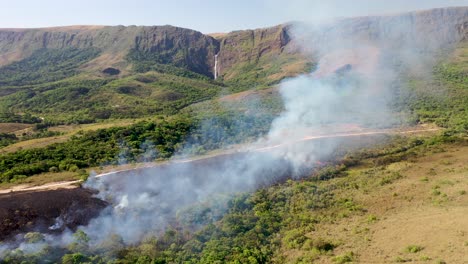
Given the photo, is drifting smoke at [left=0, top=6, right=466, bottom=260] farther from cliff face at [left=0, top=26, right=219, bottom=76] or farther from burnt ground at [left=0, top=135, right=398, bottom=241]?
cliff face at [left=0, top=26, right=219, bottom=76]

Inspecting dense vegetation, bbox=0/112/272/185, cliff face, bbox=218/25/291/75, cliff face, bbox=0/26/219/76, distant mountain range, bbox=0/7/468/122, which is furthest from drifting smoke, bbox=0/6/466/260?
cliff face, bbox=0/26/219/76

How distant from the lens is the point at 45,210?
1209 inches

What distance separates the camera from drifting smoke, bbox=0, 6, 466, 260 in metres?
33.6

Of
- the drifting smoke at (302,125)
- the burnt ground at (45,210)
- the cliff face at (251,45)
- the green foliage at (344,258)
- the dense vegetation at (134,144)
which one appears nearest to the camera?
the green foliage at (344,258)

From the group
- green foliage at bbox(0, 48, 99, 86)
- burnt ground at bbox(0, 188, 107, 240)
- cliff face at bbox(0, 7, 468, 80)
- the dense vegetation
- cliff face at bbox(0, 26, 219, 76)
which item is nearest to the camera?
burnt ground at bbox(0, 188, 107, 240)

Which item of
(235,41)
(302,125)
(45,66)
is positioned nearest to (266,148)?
(302,125)

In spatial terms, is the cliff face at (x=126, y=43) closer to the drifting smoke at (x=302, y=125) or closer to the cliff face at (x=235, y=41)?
the cliff face at (x=235, y=41)

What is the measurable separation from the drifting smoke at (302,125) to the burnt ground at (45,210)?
4.07 feet

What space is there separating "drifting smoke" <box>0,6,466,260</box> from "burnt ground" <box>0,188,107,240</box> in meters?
1.24

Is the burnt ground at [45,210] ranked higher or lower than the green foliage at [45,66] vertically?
lower

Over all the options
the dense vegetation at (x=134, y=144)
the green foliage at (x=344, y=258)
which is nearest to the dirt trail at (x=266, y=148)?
the dense vegetation at (x=134, y=144)

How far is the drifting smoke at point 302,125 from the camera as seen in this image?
3356cm

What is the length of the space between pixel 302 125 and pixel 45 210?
41.1 m

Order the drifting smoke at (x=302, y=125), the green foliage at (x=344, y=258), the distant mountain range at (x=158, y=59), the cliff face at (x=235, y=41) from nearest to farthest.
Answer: the green foliage at (x=344, y=258) < the drifting smoke at (x=302, y=125) < the distant mountain range at (x=158, y=59) < the cliff face at (x=235, y=41)
